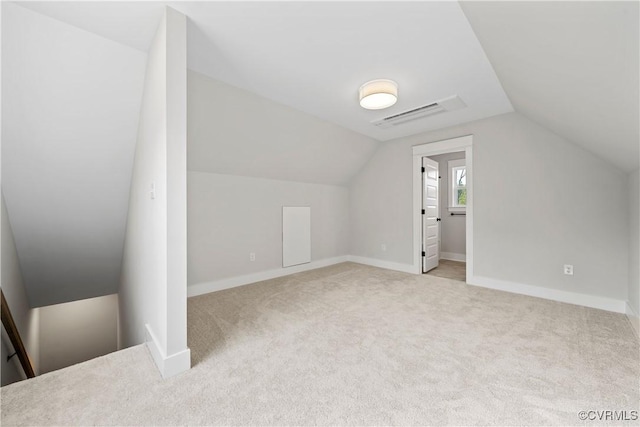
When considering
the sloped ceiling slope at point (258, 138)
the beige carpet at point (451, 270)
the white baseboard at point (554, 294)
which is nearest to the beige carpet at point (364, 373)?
the white baseboard at point (554, 294)

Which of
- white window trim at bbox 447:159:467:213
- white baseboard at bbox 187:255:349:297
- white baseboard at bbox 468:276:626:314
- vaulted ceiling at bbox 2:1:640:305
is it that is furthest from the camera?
white window trim at bbox 447:159:467:213

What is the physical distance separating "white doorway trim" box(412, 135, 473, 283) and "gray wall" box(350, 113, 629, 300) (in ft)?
0.25

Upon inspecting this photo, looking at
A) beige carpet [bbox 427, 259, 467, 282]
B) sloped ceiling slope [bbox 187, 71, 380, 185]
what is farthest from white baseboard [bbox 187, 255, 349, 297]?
beige carpet [bbox 427, 259, 467, 282]

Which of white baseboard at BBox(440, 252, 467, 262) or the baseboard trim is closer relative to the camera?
the baseboard trim

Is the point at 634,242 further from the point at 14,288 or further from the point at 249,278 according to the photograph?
the point at 14,288

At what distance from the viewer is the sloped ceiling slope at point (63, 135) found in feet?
6.07

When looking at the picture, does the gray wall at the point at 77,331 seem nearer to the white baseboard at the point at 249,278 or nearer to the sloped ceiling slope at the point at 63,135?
the sloped ceiling slope at the point at 63,135

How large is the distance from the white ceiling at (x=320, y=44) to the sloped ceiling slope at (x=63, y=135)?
19cm

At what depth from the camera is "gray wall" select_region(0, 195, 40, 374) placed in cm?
246

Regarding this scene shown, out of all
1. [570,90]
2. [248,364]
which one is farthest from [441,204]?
[248,364]

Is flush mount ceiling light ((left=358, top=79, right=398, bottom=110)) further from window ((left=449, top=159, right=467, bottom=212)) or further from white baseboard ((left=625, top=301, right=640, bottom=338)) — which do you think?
window ((left=449, top=159, right=467, bottom=212))

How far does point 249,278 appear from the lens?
3.85 meters

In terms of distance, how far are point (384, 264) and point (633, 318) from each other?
9.66ft

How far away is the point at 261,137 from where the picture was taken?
3.39 metres
